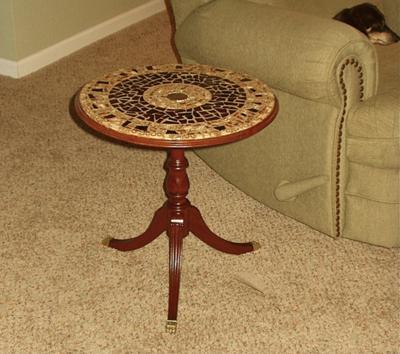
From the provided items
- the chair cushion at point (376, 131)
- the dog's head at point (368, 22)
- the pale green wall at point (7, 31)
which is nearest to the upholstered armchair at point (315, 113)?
the chair cushion at point (376, 131)

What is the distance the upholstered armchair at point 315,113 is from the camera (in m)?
2.07

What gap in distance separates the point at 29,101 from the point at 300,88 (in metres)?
1.63

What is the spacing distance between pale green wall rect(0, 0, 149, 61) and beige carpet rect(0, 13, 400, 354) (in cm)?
70

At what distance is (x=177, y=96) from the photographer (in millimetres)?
Answer: 1920

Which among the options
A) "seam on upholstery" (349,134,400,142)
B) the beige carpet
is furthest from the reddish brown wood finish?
the beige carpet

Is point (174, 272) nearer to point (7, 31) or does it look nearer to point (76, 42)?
point (7, 31)

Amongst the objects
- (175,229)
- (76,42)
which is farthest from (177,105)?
(76,42)

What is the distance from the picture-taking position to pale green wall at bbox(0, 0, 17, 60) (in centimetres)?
334

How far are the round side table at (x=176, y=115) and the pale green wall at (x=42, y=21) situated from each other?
1511 mm

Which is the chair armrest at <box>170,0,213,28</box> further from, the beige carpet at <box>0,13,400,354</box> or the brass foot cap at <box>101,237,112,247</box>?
the brass foot cap at <box>101,237,112,247</box>

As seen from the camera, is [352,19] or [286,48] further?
[352,19]

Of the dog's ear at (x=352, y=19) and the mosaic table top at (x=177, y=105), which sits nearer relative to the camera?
the mosaic table top at (x=177, y=105)

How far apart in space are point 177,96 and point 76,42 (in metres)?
2.07

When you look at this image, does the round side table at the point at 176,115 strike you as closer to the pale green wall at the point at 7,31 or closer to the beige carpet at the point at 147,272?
the beige carpet at the point at 147,272
